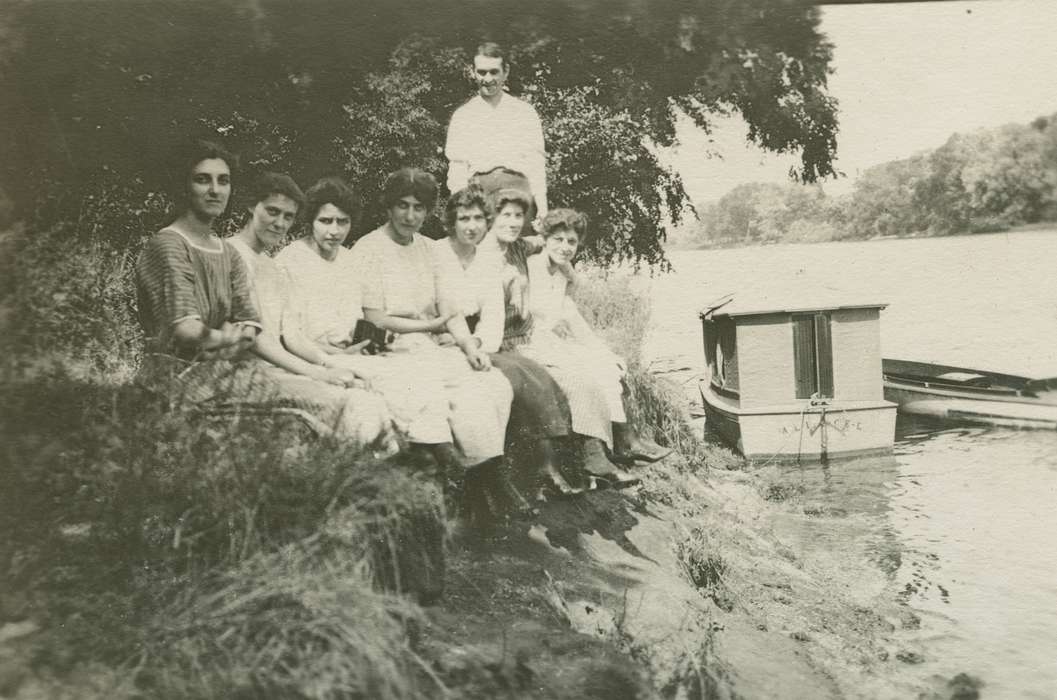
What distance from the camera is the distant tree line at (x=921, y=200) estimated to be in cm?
301

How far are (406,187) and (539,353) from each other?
2.45 feet

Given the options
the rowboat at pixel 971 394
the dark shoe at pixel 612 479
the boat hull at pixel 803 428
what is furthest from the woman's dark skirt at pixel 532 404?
the rowboat at pixel 971 394

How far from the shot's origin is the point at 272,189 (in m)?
2.47

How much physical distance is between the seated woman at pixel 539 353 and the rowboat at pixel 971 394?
1322 mm

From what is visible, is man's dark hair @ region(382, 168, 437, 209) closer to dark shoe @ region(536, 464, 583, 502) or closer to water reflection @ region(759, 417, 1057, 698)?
dark shoe @ region(536, 464, 583, 502)

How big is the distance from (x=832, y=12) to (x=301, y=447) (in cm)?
246

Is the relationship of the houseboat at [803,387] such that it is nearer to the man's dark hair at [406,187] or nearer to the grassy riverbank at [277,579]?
the grassy riverbank at [277,579]

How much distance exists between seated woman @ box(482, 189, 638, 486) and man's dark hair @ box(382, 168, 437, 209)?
0.78ft

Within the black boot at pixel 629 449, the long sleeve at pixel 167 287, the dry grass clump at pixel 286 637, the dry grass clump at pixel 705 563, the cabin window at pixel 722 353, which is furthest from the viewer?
the cabin window at pixel 722 353

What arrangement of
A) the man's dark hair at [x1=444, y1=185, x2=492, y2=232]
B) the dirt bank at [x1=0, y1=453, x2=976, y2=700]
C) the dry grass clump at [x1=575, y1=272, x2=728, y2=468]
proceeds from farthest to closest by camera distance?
the dry grass clump at [x1=575, y1=272, x2=728, y2=468] < the man's dark hair at [x1=444, y1=185, x2=492, y2=232] < the dirt bank at [x1=0, y1=453, x2=976, y2=700]

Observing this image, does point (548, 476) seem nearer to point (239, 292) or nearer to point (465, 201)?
point (465, 201)

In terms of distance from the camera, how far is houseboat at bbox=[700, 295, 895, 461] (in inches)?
129

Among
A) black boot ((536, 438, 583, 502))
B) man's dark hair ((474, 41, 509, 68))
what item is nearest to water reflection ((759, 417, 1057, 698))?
black boot ((536, 438, 583, 502))

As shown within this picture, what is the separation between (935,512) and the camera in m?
3.01
